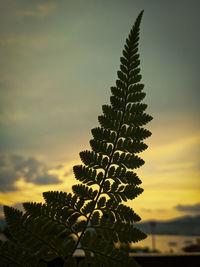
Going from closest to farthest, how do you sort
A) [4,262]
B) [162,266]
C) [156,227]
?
[4,262], [162,266], [156,227]

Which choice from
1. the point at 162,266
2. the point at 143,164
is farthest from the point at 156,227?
the point at 143,164

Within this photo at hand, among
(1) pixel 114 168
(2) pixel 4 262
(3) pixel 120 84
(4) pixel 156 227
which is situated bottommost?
(4) pixel 156 227

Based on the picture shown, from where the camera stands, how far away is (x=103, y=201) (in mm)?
424

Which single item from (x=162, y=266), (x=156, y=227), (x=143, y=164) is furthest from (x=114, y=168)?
(x=156, y=227)

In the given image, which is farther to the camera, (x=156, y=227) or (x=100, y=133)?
(x=156, y=227)

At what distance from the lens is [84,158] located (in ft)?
1.48

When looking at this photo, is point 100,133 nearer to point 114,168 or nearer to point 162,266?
point 114,168

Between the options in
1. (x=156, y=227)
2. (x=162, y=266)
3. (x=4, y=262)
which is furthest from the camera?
(x=156, y=227)

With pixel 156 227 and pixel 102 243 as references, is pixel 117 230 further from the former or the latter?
pixel 156 227

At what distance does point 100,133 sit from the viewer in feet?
1.44

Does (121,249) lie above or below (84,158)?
below

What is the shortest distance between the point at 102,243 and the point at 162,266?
1.24 metres

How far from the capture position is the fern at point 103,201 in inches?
15.5

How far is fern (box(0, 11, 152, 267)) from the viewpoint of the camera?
1.29 feet
